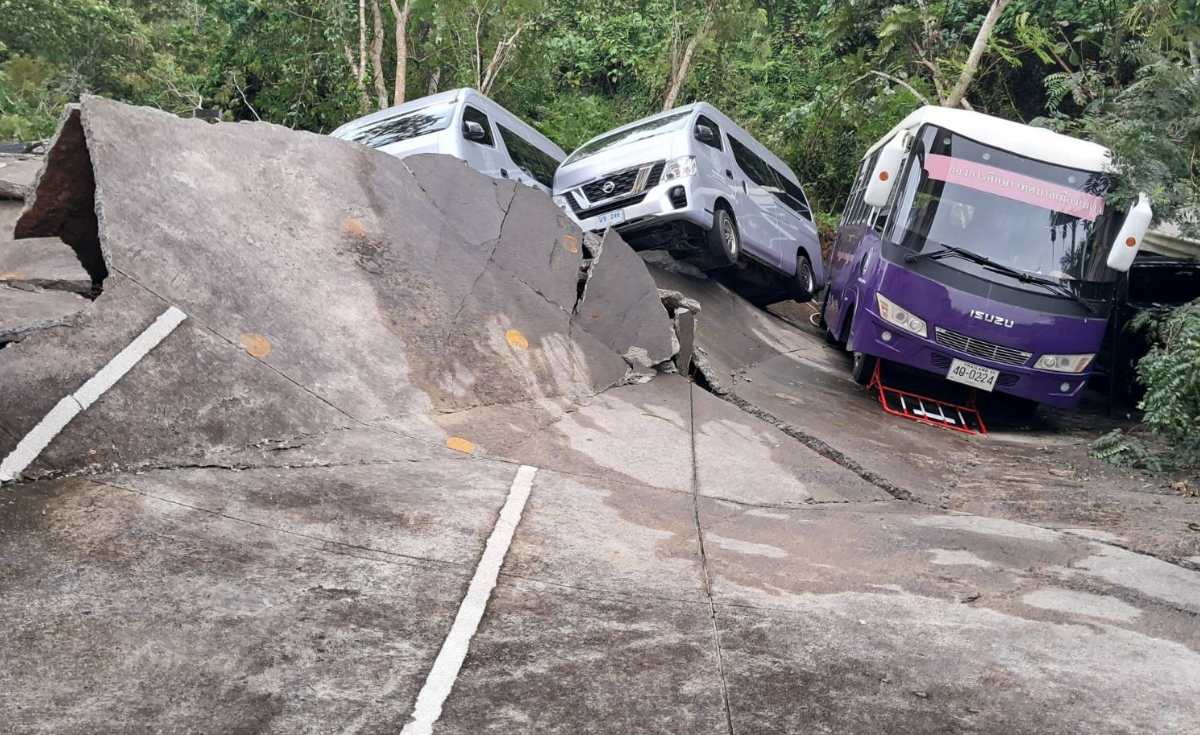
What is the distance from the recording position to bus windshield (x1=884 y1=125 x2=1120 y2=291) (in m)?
10.2

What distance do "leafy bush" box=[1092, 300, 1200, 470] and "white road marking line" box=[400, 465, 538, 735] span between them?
573 centimetres

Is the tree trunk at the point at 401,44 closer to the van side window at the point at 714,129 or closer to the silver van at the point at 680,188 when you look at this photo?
the silver van at the point at 680,188

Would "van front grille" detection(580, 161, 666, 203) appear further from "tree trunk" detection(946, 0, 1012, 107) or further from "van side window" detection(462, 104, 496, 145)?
"tree trunk" detection(946, 0, 1012, 107)

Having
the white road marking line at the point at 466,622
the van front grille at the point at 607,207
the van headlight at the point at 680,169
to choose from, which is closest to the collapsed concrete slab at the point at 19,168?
the van front grille at the point at 607,207

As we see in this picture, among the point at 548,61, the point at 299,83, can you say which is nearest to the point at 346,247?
the point at 299,83

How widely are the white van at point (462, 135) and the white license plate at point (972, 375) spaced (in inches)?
190

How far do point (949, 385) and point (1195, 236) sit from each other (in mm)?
2803

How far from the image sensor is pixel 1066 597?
501cm

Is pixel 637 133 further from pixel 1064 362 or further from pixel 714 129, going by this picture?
pixel 1064 362

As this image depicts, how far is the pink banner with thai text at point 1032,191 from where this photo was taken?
33.6 feet

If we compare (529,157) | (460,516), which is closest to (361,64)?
(529,157)

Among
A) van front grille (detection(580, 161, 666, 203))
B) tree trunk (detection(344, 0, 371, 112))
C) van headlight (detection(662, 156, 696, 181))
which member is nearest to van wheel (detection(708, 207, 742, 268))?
van headlight (detection(662, 156, 696, 181))

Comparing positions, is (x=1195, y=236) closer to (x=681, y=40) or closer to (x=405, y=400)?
(x=405, y=400)

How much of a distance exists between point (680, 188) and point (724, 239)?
1.02 metres
